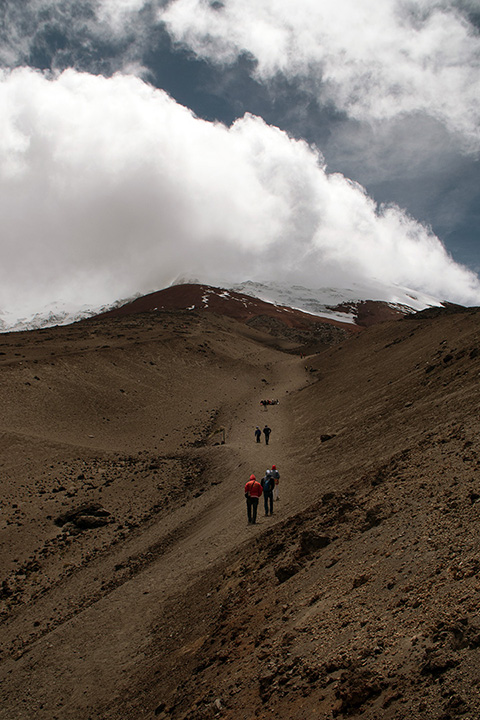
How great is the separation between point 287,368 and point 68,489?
117ft

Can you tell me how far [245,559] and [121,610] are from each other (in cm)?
286

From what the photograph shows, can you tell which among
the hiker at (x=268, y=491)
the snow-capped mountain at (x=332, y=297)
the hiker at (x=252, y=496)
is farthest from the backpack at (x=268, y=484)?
the snow-capped mountain at (x=332, y=297)

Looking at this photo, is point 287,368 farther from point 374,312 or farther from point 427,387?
point 374,312

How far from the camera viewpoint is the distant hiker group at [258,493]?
1159cm

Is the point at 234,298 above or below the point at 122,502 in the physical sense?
above

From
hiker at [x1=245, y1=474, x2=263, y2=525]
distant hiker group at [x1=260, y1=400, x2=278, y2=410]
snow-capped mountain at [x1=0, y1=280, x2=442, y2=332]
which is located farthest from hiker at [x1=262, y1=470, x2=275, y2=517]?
snow-capped mountain at [x1=0, y1=280, x2=442, y2=332]

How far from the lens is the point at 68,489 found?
1619 centimetres

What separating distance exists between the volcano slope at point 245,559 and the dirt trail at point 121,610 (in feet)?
0.16

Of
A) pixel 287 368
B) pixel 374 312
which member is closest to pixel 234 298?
pixel 374 312

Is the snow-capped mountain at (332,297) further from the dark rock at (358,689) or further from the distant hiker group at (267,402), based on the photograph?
the dark rock at (358,689)

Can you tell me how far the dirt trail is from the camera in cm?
686

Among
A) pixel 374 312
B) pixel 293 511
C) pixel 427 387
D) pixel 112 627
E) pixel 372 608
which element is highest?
pixel 374 312

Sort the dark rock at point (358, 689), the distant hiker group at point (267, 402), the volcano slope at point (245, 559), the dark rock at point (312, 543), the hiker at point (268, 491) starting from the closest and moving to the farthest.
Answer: the dark rock at point (358, 689)
the volcano slope at point (245, 559)
the dark rock at point (312, 543)
the hiker at point (268, 491)
the distant hiker group at point (267, 402)

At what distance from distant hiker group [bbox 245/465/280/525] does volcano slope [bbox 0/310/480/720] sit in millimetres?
336
